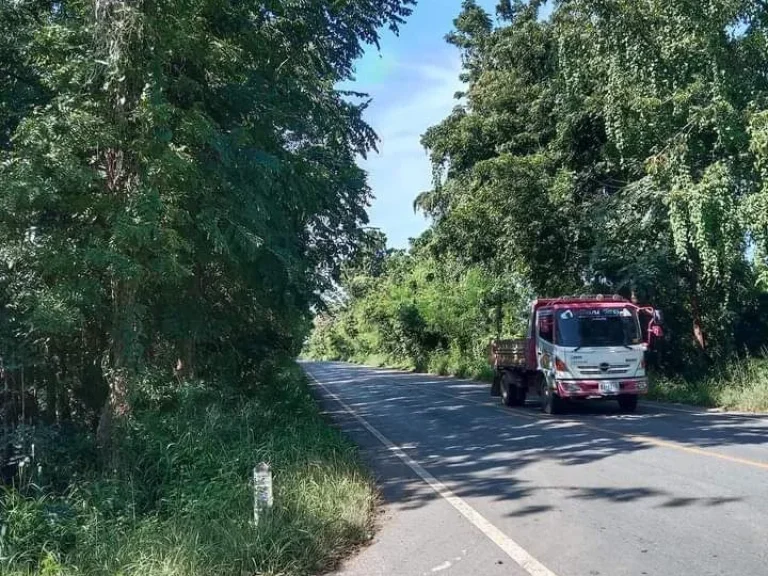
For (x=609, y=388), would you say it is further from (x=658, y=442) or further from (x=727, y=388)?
(x=658, y=442)

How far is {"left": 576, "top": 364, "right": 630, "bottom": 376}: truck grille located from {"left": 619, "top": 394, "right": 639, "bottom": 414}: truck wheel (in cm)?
95

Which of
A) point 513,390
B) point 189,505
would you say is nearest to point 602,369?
point 513,390

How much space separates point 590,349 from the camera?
673 inches

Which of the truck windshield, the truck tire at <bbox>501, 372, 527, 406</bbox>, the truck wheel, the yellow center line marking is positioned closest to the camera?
the yellow center line marking

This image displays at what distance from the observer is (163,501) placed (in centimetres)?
793

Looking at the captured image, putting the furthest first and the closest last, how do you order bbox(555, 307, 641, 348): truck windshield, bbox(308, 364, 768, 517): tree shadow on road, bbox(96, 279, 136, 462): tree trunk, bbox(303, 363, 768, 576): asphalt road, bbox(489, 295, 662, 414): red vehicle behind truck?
bbox(555, 307, 641, 348): truck windshield, bbox(489, 295, 662, 414): red vehicle behind truck, bbox(96, 279, 136, 462): tree trunk, bbox(308, 364, 768, 517): tree shadow on road, bbox(303, 363, 768, 576): asphalt road

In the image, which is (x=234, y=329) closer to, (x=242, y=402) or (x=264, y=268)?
(x=242, y=402)

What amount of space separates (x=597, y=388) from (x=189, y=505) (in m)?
11.7

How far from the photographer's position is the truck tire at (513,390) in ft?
65.7

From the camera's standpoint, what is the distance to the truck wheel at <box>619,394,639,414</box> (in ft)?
58.4

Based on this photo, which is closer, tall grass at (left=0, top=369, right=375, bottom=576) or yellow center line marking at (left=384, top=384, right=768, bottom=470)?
tall grass at (left=0, top=369, right=375, bottom=576)

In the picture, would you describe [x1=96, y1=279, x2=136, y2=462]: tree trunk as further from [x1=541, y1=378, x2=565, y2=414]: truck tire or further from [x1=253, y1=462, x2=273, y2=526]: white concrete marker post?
[x1=541, y1=378, x2=565, y2=414]: truck tire

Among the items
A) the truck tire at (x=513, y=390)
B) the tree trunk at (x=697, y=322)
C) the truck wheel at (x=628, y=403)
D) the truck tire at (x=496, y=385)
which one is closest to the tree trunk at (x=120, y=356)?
the truck wheel at (x=628, y=403)

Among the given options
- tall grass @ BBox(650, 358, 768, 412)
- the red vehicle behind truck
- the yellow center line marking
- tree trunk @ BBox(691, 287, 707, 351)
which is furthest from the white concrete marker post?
tree trunk @ BBox(691, 287, 707, 351)
